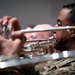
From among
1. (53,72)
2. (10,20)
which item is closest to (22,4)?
(53,72)

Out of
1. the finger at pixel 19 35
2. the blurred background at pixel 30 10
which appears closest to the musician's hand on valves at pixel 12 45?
the finger at pixel 19 35

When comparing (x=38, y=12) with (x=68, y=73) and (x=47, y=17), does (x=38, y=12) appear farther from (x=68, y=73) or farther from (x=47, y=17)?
(x=68, y=73)

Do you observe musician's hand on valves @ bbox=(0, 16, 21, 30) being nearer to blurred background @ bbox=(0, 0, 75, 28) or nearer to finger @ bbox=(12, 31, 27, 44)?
finger @ bbox=(12, 31, 27, 44)

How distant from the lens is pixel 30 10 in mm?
2600

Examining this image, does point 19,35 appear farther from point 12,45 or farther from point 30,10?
point 30,10

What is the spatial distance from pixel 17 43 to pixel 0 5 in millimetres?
2167

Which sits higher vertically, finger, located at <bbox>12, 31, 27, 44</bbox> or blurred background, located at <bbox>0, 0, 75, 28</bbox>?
blurred background, located at <bbox>0, 0, 75, 28</bbox>

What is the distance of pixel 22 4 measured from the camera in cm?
259

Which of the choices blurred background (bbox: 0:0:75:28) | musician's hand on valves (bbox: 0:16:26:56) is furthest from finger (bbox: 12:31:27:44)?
blurred background (bbox: 0:0:75:28)

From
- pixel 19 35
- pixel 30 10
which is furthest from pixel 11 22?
pixel 30 10

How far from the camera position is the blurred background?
258 cm

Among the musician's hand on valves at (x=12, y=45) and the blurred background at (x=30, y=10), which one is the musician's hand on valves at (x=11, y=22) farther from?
the blurred background at (x=30, y=10)

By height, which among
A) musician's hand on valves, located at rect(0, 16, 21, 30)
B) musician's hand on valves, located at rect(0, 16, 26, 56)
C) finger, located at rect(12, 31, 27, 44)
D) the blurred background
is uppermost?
the blurred background

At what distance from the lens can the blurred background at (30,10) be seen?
8.47 feet
